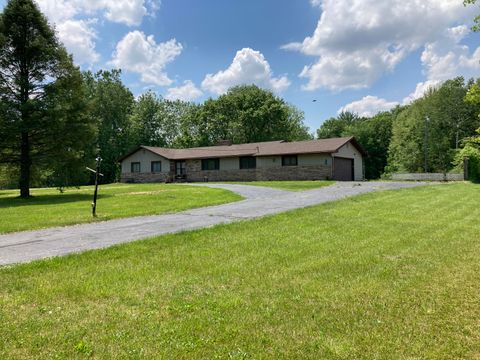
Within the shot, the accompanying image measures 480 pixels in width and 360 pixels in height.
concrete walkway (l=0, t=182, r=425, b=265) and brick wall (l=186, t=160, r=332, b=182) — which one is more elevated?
brick wall (l=186, t=160, r=332, b=182)

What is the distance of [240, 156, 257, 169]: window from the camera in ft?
121

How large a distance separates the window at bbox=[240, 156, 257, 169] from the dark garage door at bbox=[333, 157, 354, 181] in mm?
7955

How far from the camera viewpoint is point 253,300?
4590 millimetres

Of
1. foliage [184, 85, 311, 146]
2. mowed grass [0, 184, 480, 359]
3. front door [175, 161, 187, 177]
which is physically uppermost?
foliage [184, 85, 311, 146]

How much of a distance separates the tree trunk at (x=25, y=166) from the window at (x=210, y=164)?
18.7 meters

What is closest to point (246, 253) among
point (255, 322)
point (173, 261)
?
point (173, 261)

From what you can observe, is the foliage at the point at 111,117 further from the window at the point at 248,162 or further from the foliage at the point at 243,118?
the window at the point at 248,162

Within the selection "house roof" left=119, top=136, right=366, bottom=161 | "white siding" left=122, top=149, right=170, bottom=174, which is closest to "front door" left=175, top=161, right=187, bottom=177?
"house roof" left=119, top=136, right=366, bottom=161

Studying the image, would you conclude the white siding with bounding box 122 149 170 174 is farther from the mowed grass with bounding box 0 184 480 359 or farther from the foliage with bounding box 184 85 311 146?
the mowed grass with bounding box 0 184 480 359

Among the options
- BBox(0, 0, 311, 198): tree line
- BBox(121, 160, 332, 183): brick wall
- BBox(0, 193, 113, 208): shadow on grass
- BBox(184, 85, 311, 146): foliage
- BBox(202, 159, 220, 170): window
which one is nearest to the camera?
BBox(0, 193, 113, 208): shadow on grass

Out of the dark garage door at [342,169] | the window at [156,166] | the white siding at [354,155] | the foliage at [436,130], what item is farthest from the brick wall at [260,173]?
the foliage at [436,130]

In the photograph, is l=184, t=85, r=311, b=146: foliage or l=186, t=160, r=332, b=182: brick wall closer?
l=186, t=160, r=332, b=182: brick wall

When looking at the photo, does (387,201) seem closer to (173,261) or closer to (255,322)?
(173,261)

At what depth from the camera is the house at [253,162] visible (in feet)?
107
